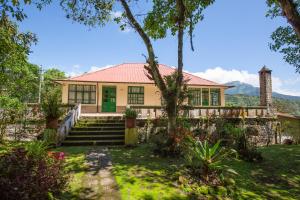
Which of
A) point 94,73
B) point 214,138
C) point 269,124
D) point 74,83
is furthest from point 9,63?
point 269,124

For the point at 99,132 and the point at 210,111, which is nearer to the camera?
the point at 99,132

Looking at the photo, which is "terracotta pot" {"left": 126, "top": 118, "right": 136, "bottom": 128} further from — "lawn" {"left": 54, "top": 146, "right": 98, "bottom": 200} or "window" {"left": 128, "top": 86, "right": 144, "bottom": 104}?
"window" {"left": 128, "top": 86, "right": 144, "bottom": 104}

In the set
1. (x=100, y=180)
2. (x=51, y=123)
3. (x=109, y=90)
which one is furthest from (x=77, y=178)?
(x=109, y=90)

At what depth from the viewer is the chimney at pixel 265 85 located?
16250mm

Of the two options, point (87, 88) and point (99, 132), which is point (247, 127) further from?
point (87, 88)

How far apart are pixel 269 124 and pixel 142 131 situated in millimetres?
9118

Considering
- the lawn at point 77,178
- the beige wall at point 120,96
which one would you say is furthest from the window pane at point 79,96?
the lawn at point 77,178

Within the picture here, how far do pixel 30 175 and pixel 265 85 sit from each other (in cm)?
1746

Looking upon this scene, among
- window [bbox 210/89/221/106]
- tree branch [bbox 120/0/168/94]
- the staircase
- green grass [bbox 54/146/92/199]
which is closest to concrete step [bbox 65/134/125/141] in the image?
the staircase

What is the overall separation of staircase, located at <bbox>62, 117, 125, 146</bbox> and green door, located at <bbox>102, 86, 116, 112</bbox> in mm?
7672

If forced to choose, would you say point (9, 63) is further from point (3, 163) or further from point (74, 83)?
point (74, 83)

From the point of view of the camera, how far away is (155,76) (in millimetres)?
8086

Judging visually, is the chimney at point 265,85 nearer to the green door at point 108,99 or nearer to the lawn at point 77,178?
the green door at point 108,99

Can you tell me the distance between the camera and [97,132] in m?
11.0
